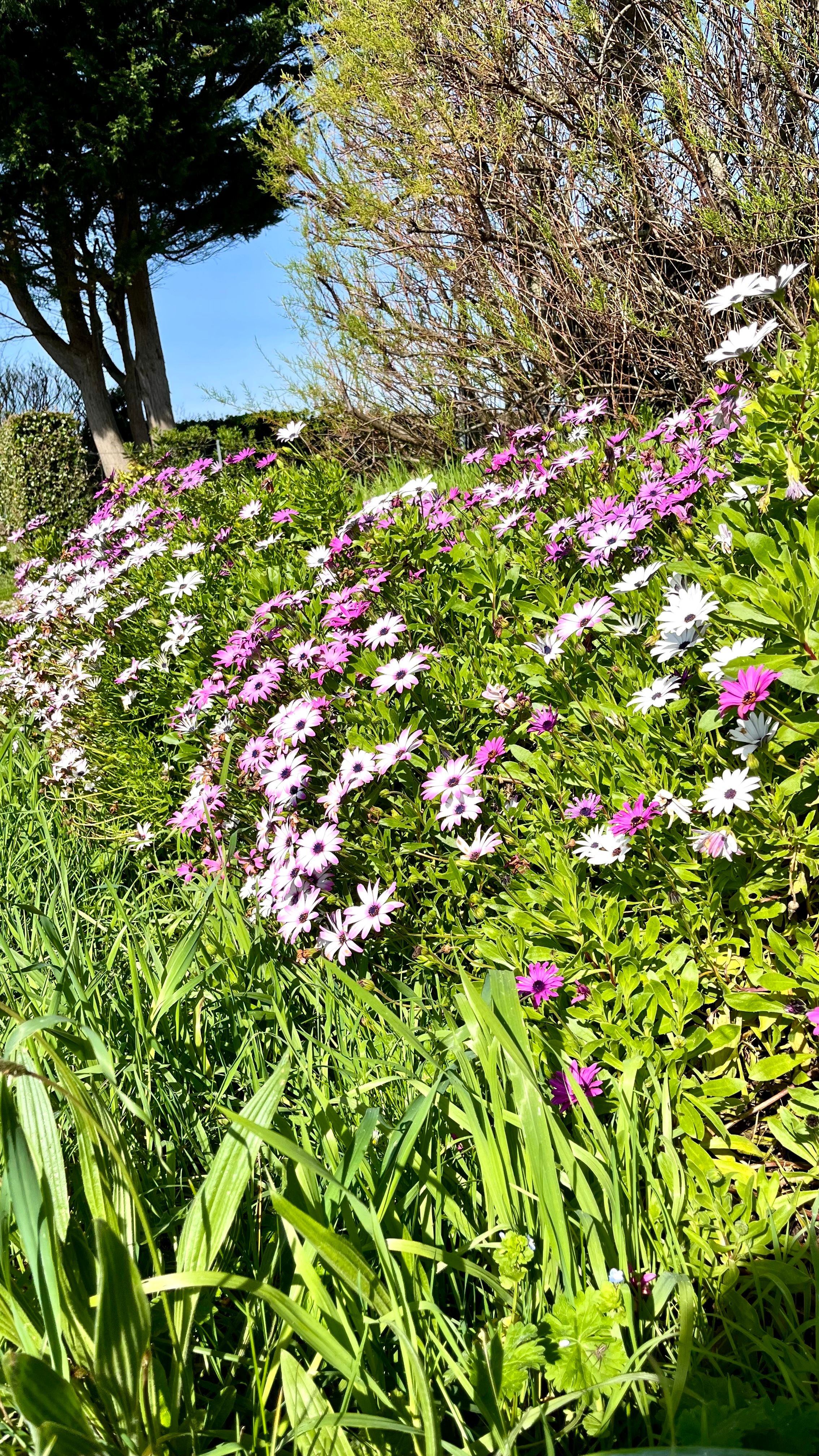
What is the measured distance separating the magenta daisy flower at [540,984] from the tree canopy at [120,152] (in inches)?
631

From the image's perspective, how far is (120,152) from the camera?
15.0 metres

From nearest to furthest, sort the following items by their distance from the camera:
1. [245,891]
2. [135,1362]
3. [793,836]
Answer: [135,1362] → [793,836] → [245,891]

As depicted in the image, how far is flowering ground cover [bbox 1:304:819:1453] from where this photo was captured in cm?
129


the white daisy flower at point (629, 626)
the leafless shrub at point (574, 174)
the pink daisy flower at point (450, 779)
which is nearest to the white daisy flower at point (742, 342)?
the white daisy flower at point (629, 626)

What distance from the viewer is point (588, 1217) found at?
1411 mm

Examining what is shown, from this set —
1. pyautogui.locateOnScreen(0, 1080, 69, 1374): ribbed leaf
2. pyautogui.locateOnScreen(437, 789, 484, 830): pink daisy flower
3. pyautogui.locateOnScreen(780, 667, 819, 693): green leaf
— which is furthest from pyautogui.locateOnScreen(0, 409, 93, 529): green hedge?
pyautogui.locateOnScreen(0, 1080, 69, 1374): ribbed leaf

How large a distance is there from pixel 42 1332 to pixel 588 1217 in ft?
2.36

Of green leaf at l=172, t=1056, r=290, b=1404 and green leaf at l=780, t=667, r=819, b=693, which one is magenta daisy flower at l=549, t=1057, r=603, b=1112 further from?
green leaf at l=780, t=667, r=819, b=693

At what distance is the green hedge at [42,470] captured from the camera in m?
15.6

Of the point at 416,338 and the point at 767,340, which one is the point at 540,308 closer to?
the point at 416,338

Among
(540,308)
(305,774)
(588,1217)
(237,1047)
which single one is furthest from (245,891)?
(540,308)

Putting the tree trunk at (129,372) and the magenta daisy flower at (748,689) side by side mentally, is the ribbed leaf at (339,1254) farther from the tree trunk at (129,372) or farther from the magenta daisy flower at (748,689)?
the tree trunk at (129,372)

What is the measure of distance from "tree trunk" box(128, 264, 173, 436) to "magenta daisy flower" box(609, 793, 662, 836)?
58.7 ft

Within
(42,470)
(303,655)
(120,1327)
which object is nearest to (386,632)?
(303,655)
